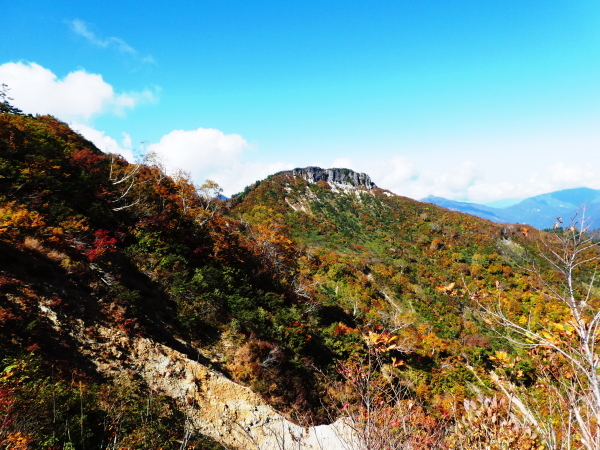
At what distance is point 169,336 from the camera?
10.8 m

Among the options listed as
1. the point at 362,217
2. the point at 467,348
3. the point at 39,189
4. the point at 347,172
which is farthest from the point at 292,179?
the point at 39,189

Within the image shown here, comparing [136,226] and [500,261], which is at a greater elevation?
[136,226]

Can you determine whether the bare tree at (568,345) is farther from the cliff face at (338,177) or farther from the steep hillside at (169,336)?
the cliff face at (338,177)

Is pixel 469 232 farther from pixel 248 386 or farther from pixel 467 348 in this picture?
pixel 248 386

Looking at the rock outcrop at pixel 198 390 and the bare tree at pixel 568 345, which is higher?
the bare tree at pixel 568 345

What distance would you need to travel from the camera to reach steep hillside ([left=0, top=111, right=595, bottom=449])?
650 cm

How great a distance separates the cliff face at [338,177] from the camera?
81750mm

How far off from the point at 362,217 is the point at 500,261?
26948mm

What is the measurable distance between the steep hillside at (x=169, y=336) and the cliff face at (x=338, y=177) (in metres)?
59.5

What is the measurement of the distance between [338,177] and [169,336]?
7698cm

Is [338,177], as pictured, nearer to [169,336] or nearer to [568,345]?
[169,336]

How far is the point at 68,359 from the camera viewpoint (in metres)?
7.98

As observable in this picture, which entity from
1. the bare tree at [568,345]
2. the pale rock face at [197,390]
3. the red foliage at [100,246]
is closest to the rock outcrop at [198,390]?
the pale rock face at [197,390]

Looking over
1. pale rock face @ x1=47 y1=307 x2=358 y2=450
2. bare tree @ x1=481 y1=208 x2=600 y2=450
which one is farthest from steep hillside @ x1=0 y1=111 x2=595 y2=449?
bare tree @ x1=481 y1=208 x2=600 y2=450
